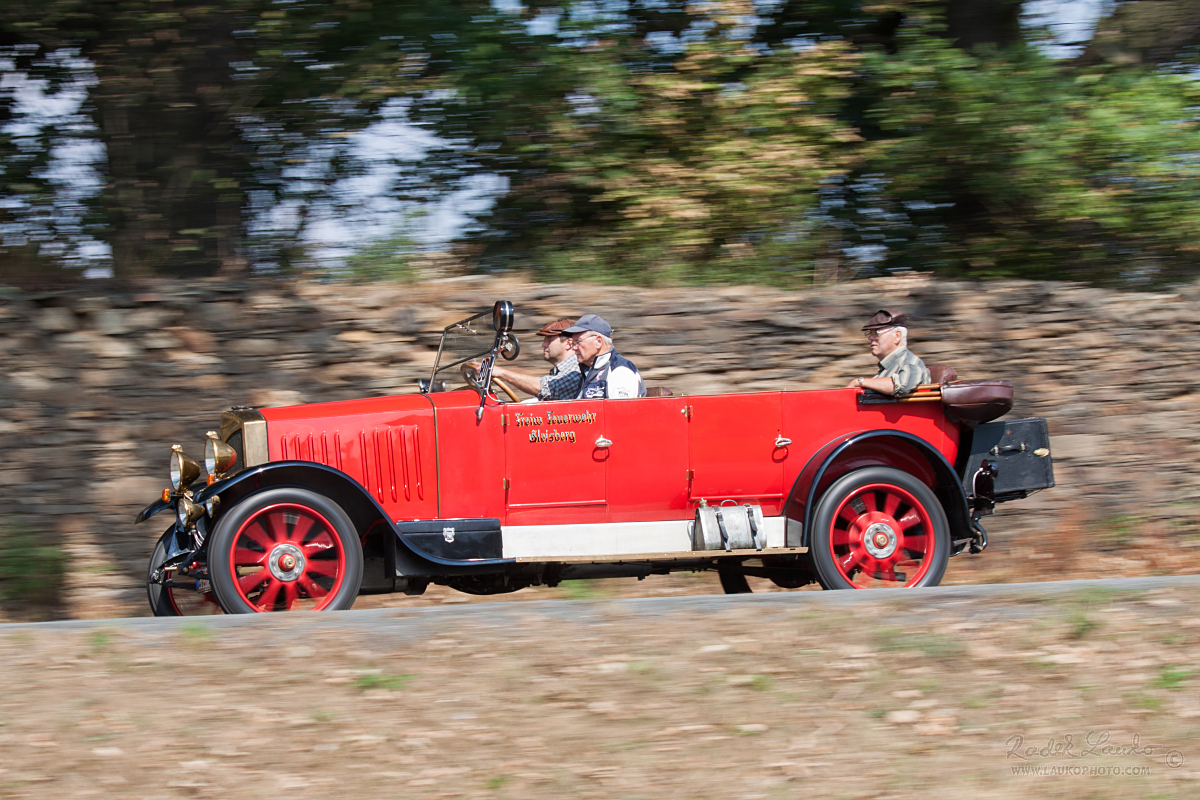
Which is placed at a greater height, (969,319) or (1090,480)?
(969,319)

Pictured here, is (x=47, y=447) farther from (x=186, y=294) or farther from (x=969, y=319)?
(x=969, y=319)

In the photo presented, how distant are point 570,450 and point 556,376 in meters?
0.63

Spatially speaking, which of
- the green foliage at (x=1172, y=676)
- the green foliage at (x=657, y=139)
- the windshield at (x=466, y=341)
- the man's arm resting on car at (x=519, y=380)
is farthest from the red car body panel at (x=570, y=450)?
the green foliage at (x=657, y=139)

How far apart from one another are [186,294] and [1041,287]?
6.35 m

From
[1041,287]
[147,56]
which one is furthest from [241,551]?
[1041,287]

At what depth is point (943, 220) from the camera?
398 inches

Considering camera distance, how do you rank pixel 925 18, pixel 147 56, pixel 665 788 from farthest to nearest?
1. pixel 925 18
2. pixel 147 56
3. pixel 665 788

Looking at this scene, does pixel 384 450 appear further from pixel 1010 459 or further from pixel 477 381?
pixel 1010 459

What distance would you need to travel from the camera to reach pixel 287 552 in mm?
5023

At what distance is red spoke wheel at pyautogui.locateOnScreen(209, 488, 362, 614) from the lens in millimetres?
4918

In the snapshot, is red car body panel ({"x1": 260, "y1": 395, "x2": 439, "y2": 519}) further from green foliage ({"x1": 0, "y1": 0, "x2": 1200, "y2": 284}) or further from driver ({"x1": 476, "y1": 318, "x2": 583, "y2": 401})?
green foliage ({"x1": 0, "y1": 0, "x2": 1200, "y2": 284})

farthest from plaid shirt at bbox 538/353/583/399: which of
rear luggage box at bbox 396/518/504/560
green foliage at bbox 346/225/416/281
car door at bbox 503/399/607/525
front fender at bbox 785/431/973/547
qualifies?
green foliage at bbox 346/225/416/281

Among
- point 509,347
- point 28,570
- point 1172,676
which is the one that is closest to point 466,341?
point 509,347

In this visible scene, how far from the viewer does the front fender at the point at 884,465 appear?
5.48 meters
